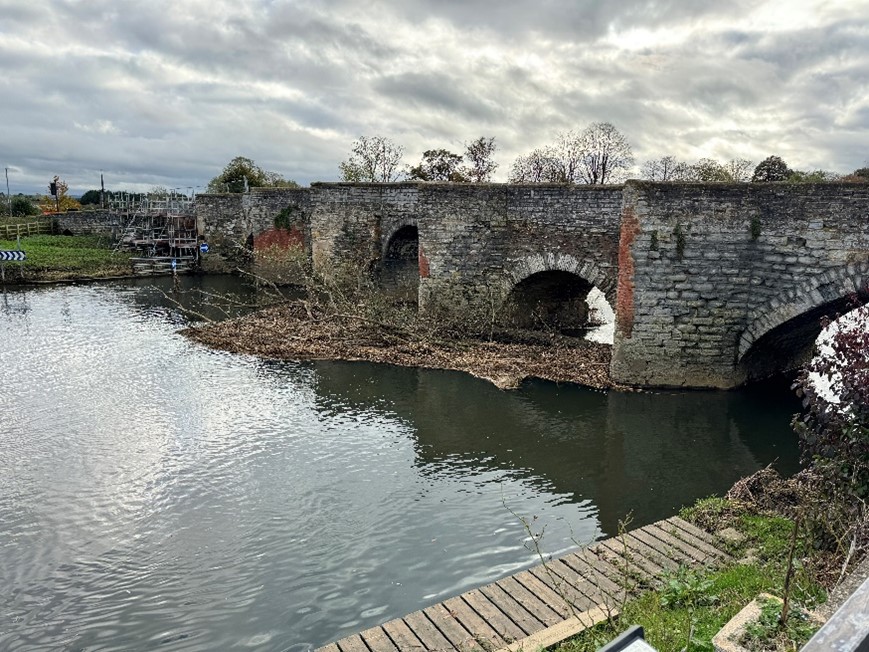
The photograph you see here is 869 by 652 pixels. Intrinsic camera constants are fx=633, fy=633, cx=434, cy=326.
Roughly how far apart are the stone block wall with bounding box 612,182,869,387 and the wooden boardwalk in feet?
21.8

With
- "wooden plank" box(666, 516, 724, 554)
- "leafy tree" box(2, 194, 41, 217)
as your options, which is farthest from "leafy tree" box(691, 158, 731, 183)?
"leafy tree" box(2, 194, 41, 217)

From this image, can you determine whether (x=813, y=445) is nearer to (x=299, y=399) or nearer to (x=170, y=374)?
(x=299, y=399)

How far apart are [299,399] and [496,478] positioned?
4.91 meters

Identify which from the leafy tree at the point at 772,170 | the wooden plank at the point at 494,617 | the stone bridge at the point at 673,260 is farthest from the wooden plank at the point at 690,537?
the leafy tree at the point at 772,170

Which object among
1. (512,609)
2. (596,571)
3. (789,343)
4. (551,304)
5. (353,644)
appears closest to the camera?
(353,644)

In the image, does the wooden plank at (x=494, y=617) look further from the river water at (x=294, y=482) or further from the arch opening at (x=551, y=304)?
the arch opening at (x=551, y=304)

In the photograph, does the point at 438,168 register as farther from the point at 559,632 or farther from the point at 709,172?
the point at 559,632

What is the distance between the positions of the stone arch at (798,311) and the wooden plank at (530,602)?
26.0 feet

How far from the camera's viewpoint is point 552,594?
577 centimetres

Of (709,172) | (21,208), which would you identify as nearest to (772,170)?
(709,172)

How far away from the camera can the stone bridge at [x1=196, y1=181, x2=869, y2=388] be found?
11.4 meters

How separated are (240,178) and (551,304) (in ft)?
87.5

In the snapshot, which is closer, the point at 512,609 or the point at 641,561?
the point at 512,609

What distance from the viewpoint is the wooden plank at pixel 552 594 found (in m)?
5.52
